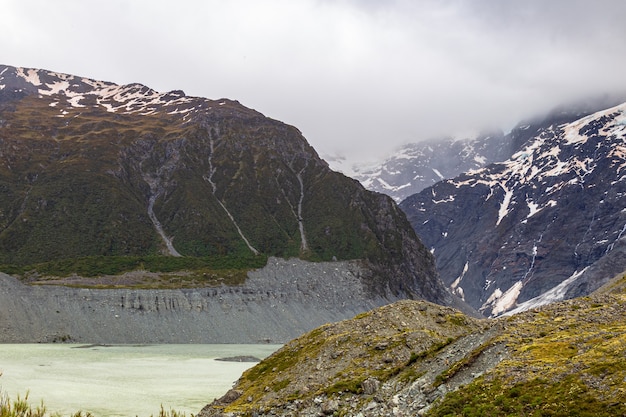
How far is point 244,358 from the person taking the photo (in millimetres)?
124250

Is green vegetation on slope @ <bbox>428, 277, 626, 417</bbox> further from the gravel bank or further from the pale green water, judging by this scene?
the gravel bank

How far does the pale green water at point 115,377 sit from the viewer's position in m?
Result: 61.0

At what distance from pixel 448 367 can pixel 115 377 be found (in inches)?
2642

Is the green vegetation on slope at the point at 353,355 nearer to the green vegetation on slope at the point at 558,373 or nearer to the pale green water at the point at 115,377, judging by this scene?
the green vegetation on slope at the point at 558,373

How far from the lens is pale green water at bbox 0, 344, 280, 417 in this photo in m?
61.0

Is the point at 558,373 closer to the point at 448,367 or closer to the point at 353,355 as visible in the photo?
the point at 448,367

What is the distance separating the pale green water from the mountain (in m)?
19.7

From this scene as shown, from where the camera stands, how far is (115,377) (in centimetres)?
8600

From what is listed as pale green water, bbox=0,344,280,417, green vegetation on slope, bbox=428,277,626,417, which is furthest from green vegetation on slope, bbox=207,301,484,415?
pale green water, bbox=0,344,280,417

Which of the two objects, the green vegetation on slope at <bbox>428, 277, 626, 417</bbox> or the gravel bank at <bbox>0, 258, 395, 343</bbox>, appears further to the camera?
the gravel bank at <bbox>0, 258, 395, 343</bbox>

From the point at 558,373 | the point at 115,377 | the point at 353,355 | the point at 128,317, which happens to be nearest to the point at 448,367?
the point at 558,373

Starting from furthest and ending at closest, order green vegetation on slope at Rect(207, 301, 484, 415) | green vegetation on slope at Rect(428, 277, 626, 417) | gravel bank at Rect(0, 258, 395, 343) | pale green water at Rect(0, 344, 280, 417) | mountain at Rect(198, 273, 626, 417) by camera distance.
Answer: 1. gravel bank at Rect(0, 258, 395, 343)
2. pale green water at Rect(0, 344, 280, 417)
3. green vegetation on slope at Rect(207, 301, 484, 415)
4. mountain at Rect(198, 273, 626, 417)
5. green vegetation on slope at Rect(428, 277, 626, 417)

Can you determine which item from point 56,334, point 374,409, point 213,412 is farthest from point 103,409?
point 56,334

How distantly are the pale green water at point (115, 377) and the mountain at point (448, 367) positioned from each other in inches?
776
